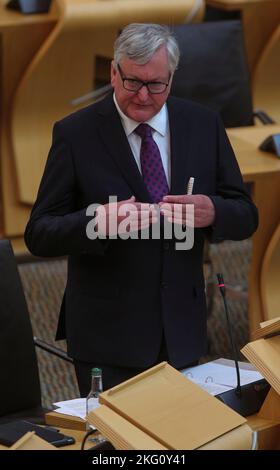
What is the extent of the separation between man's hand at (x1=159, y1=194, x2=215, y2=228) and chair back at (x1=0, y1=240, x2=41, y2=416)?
0.64m

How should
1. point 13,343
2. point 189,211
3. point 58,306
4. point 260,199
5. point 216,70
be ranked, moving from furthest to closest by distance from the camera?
point 58,306, point 216,70, point 260,199, point 13,343, point 189,211

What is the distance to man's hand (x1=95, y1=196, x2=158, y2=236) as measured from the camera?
9.43 ft

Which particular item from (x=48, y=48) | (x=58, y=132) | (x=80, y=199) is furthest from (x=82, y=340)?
(x=48, y=48)

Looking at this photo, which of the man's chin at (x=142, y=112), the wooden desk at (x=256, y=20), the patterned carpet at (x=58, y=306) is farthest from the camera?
the wooden desk at (x=256, y=20)

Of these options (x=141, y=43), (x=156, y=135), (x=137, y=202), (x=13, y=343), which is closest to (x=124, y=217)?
(x=137, y=202)

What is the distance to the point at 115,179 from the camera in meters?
3.07

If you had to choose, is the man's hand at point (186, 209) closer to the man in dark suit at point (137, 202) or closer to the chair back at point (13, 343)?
the man in dark suit at point (137, 202)

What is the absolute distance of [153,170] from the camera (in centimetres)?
310

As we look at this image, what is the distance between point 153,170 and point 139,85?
10.3 inches

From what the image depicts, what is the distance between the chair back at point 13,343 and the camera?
132 inches

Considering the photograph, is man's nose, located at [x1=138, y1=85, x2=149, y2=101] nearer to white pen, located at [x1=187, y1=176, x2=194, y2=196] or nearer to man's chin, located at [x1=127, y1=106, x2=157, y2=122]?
man's chin, located at [x1=127, y1=106, x2=157, y2=122]

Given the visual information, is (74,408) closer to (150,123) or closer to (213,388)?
(213,388)

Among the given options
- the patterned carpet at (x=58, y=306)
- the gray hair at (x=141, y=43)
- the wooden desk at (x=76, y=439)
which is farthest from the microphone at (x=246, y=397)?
the patterned carpet at (x=58, y=306)
